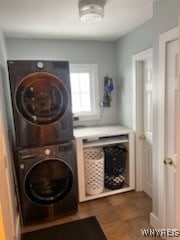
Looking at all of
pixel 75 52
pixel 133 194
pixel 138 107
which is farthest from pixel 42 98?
pixel 133 194

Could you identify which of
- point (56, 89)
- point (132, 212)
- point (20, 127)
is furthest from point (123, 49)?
point (132, 212)

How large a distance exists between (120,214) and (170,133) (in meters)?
1.28

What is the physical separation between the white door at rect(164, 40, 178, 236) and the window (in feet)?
5.13

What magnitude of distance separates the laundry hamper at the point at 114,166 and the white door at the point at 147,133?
305mm

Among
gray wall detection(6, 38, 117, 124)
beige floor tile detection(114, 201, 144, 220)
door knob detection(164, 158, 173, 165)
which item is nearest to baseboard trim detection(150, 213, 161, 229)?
beige floor tile detection(114, 201, 144, 220)

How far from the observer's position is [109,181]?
2920mm

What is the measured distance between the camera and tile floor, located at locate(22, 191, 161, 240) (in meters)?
Result: 2.15

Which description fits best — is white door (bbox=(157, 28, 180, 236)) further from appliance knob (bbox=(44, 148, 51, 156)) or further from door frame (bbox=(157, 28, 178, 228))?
appliance knob (bbox=(44, 148, 51, 156))

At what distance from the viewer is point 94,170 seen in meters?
2.70

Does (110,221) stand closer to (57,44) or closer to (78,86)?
(78,86)

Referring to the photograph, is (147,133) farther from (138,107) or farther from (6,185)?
(6,185)

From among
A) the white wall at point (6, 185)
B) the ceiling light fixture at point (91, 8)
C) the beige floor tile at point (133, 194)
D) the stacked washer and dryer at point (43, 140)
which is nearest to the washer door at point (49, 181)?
the stacked washer and dryer at point (43, 140)

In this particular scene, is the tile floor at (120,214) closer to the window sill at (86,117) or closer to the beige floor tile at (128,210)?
the beige floor tile at (128,210)

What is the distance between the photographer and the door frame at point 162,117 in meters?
1.76
